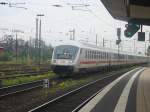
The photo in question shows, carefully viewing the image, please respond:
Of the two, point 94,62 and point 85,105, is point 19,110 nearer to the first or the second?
point 85,105

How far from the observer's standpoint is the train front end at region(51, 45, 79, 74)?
104 ft

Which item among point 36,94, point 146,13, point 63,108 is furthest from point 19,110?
point 146,13

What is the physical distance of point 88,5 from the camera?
32.5m

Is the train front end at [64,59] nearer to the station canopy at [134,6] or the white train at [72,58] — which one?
the white train at [72,58]

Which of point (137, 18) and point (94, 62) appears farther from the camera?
point (94, 62)

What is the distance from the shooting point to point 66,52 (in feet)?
107

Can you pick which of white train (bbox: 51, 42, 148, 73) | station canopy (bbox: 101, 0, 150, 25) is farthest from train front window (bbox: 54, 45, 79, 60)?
station canopy (bbox: 101, 0, 150, 25)

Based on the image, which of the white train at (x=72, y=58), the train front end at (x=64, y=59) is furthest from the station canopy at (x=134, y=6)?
the train front end at (x=64, y=59)

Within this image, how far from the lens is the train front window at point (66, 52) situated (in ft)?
106

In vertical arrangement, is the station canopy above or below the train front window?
above

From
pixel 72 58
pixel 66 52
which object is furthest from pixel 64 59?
pixel 66 52

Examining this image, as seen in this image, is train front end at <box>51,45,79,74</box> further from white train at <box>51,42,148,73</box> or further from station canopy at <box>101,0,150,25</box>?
station canopy at <box>101,0,150,25</box>

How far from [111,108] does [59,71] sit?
16501 millimetres

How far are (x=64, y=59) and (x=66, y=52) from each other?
0.78 m
